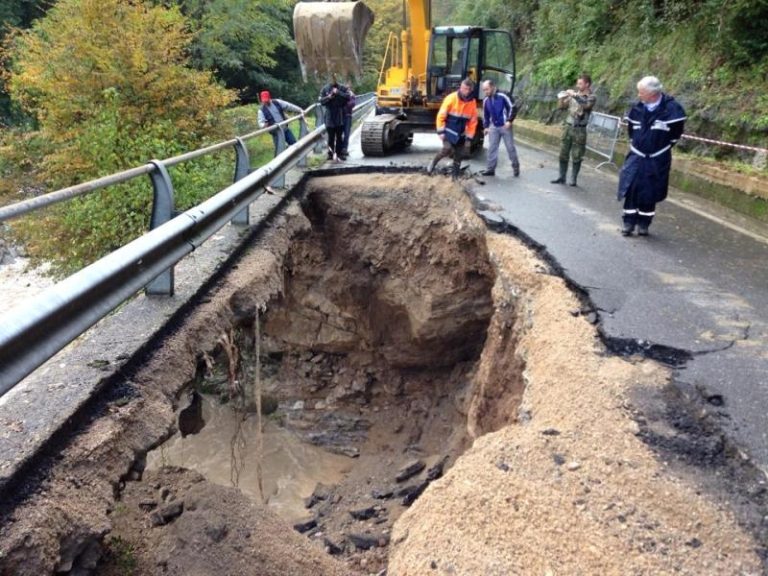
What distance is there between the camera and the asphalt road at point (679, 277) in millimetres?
3783

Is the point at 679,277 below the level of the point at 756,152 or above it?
below

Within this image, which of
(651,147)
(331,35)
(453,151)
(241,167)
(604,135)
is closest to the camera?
(241,167)

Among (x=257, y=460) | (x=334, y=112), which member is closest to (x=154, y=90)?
(x=334, y=112)

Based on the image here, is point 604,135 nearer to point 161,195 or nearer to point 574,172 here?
point 574,172

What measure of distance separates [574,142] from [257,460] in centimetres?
679

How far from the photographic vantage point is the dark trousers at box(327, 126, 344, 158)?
36.7ft

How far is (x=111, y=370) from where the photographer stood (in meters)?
3.27

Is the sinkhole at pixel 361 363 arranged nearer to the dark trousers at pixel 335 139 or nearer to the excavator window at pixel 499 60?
the dark trousers at pixel 335 139

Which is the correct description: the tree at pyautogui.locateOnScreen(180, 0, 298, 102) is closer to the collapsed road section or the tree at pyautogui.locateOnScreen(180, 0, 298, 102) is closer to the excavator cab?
the excavator cab

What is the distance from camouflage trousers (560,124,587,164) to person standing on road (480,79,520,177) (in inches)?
41.2

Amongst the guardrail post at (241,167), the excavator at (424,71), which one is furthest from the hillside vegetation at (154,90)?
the guardrail post at (241,167)

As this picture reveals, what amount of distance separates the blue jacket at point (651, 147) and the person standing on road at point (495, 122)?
3.67 metres

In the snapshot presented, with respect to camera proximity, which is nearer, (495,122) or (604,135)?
(495,122)

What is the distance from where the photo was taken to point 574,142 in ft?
31.3
